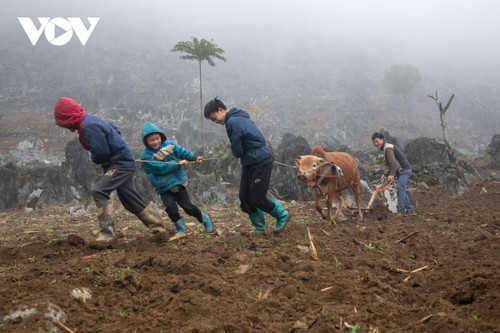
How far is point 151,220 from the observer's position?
5930 millimetres

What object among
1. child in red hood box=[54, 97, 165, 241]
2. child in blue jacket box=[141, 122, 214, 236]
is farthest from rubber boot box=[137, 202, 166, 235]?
child in blue jacket box=[141, 122, 214, 236]

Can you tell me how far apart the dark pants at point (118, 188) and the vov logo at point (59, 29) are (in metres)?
84.1

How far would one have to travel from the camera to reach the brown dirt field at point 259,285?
2891 millimetres

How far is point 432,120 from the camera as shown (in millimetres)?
55531

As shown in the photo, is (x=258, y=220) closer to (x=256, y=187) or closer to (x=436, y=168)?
(x=256, y=187)

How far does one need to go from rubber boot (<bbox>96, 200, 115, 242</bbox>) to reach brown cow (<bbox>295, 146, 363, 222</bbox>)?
337 centimetres

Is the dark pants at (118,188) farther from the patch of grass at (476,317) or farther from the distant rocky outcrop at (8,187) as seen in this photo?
the distant rocky outcrop at (8,187)

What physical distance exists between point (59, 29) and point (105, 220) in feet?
331

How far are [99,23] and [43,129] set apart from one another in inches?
2102

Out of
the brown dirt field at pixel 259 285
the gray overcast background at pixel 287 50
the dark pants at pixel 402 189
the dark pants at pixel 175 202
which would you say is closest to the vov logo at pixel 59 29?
the gray overcast background at pixel 287 50

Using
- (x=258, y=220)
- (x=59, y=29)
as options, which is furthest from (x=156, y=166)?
(x=59, y=29)

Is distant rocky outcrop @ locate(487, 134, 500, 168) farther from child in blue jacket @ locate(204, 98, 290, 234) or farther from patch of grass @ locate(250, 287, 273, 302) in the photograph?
patch of grass @ locate(250, 287, 273, 302)

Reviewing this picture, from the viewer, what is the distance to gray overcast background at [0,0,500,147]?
63.3 metres

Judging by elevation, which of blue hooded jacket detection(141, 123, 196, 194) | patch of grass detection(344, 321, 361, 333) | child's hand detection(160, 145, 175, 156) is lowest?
patch of grass detection(344, 321, 361, 333)
